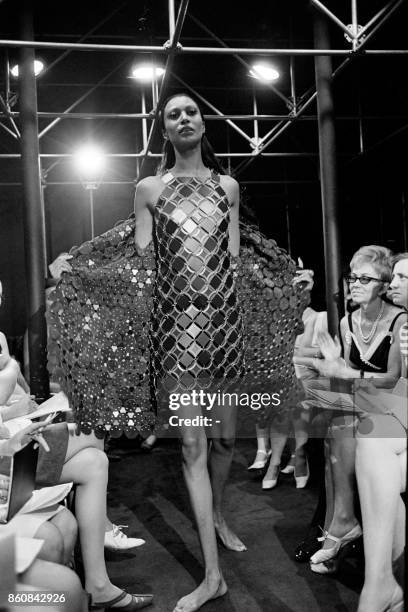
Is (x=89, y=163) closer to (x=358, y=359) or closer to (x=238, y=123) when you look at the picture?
(x=238, y=123)

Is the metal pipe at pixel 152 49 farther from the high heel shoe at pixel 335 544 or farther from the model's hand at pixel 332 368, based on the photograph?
the high heel shoe at pixel 335 544

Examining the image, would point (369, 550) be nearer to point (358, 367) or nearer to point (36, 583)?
point (358, 367)

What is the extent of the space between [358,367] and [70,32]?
202 inches

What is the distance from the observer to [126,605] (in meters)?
1.75

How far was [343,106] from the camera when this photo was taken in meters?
6.88

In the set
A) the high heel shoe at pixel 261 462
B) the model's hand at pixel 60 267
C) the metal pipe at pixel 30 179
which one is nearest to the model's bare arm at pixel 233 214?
the model's hand at pixel 60 267

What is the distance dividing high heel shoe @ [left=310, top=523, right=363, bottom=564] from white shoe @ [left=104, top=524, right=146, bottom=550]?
2.27ft

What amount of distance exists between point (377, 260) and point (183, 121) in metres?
0.78

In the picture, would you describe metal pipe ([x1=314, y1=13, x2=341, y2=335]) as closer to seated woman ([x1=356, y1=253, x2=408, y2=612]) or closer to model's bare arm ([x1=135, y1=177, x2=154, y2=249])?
model's bare arm ([x1=135, y1=177, x2=154, y2=249])

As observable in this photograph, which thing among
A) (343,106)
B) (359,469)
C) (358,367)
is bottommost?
(359,469)

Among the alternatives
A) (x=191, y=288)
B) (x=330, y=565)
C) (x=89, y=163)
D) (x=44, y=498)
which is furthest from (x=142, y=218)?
(x=89, y=163)

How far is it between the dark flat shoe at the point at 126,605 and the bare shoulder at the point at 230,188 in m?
1.31

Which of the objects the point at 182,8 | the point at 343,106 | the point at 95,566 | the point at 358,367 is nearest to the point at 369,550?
the point at 358,367

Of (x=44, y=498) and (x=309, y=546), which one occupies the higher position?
(x=44, y=498)
